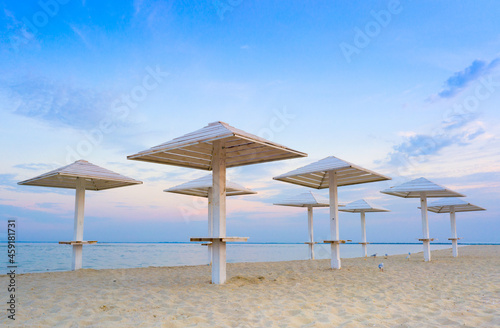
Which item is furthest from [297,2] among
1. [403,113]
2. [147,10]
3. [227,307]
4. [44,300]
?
[44,300]

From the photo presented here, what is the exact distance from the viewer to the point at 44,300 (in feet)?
14.7

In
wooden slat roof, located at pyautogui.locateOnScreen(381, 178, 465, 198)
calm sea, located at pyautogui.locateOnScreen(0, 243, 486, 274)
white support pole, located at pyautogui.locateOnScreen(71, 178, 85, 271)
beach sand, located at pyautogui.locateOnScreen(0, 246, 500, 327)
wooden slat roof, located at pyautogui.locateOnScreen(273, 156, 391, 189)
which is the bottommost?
calm sea, located at pyautogui.locateOnScreen(0, 243, 486, 274)

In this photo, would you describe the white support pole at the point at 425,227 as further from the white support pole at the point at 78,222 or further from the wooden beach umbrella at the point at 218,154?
the white support pole at the point at 78,222

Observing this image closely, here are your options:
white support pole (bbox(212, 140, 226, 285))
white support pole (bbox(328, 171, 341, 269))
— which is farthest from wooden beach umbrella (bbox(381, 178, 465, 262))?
white support pole (bbox(212, 140, 226, 285))

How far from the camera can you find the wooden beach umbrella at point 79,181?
26.1ft

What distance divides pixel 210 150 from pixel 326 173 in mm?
4029

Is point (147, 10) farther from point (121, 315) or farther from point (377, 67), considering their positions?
point (121, 315)

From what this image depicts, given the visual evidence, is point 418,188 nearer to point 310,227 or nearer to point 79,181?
point 310,227

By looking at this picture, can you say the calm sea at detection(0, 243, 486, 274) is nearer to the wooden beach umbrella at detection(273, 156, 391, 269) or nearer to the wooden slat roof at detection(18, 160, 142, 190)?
the wooden beach umbrella at detection(273, 156, 391, 269)

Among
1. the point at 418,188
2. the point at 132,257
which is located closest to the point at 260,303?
the point at 418,188

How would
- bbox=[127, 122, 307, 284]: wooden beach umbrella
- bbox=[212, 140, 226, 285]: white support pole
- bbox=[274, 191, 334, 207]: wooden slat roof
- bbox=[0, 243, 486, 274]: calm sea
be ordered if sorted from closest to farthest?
bbox=[127, 122, 307, 284]: wooden beach umbrella
bbox=[212, 140, 226, 285]: white support pole
bbox=[274, 191, 334, 207]: wooden slat roof
bbox=[0, 243, 486, 274]: calm sea

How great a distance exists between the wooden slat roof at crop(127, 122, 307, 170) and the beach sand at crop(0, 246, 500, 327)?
2307 mm

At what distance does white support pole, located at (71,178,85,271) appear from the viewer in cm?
869

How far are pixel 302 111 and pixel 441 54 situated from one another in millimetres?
4525
